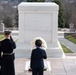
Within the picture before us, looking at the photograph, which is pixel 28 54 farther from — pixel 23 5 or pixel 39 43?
pixel 39 43

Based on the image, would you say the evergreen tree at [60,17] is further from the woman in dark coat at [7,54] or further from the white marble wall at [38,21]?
the woman in dark coat at [7,54]

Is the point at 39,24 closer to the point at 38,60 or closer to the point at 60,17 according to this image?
the point at 38,60

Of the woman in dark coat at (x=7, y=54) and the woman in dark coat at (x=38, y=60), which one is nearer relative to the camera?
the woman in dark coat at (x=38, y=60)

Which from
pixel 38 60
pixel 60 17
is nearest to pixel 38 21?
pixel 38 60

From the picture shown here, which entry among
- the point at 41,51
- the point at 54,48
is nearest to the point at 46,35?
the point at 54,48

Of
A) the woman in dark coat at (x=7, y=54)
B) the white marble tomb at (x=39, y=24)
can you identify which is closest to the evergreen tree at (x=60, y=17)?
the white marble tomb at (x=39, y=24)

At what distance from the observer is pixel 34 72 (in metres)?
8.22

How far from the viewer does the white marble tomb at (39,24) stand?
13.0 m

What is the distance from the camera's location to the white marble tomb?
42.5ft

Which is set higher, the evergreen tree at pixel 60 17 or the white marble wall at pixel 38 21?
the white marble wall at pixel 38 21

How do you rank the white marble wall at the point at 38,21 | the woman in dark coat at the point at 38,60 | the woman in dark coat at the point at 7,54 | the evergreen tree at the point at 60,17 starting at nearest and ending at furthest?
the woman in dark coat at the point at 38,60, the woman in dark coat at the point at 7,54, the white marble wall at the point at 38,21, the evergreen tree at the point at 60,17

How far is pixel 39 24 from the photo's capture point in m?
13.1

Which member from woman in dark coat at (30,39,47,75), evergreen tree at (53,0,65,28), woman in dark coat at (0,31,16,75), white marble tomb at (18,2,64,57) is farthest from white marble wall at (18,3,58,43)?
evergreen tree at (53,0,65,28)

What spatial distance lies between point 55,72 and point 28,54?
2982 mm
